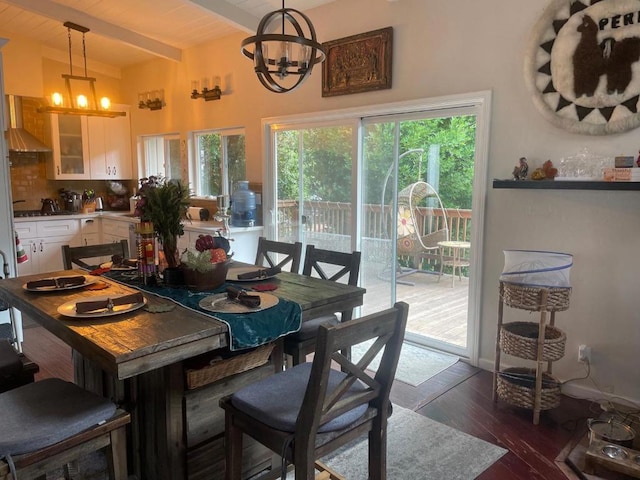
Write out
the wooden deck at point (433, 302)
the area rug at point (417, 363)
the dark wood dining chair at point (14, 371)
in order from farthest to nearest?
the wooden deck at point (433, 302), the area rug at point (417, 363), the dark wood dining chair at point (14, 371)

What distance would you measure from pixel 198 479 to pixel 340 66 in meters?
3.32

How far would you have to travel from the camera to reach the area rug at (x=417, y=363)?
3307 mm

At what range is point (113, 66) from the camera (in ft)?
21.9

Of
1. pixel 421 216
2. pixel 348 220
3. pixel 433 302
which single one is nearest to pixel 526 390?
pixel 433 302

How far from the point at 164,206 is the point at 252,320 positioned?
0.81 m

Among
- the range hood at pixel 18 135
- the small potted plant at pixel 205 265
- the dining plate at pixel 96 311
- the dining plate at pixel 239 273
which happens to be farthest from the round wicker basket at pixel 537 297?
the range hood at pixel 18 135

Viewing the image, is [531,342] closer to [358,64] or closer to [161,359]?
[161,359]

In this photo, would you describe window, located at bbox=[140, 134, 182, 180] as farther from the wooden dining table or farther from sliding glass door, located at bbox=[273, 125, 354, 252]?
the wooden dining table

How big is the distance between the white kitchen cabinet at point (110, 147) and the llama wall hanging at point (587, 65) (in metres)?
5.53

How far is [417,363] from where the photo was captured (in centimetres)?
353

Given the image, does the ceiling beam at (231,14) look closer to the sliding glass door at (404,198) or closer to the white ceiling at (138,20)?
the white ceiling at (138,20)

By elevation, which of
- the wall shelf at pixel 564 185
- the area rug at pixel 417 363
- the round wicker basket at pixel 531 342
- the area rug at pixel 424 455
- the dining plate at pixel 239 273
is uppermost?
the wall shelf at pixel 564 185

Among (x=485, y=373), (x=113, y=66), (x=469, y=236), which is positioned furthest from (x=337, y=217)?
(x=113, y=66)

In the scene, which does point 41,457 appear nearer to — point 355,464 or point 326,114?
point 355,464
